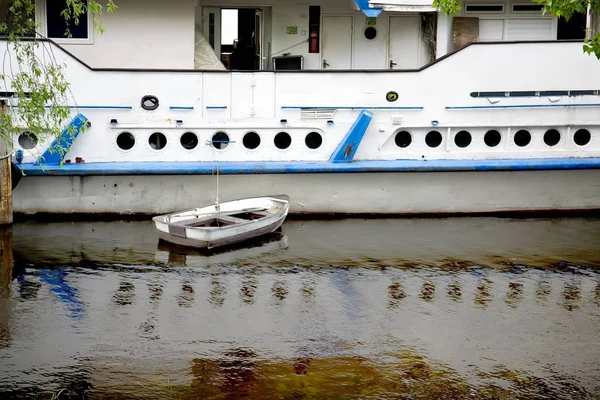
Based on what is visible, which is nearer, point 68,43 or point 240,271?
point 240,271

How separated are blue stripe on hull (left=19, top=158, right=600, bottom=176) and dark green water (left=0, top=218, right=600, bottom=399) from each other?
3.14 ft

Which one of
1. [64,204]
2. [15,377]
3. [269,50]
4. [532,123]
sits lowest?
[15,377]

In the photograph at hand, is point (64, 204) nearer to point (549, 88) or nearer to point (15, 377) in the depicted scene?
point (15, 377)

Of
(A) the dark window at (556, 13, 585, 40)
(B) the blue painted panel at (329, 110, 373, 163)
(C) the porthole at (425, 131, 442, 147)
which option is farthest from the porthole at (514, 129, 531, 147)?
(B) the blue painted panel at (329, 110, 373, 163)

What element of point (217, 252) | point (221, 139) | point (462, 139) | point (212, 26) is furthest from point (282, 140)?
point (462, 139)

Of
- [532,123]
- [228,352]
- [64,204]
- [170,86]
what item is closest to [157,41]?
[170,86]

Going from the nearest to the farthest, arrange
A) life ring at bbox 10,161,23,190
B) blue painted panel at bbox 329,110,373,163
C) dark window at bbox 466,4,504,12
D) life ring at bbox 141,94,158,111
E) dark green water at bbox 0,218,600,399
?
dark green water at bbox 0,218,600,399 < life ring at bbox 10,161,23,190 < life ring at bbox 141,94,158,111 < blue painted panel at bbox 329,110,373,163 < dark window at bbox 466,4,504,12

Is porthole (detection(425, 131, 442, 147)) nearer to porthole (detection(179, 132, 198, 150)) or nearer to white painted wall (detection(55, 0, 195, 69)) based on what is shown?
porthole (detection(179, 132, 198, 150))

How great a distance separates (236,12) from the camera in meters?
17.5

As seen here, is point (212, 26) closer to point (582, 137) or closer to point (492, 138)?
point (492, 138)

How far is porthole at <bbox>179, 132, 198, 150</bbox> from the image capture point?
50.7ft

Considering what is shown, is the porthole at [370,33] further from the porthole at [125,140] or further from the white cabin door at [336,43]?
the porthole at [125,140]

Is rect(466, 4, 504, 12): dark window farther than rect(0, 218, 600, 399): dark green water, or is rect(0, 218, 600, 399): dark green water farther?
rect(466, 4, 504, 12): dark window

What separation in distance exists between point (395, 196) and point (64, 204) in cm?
550
